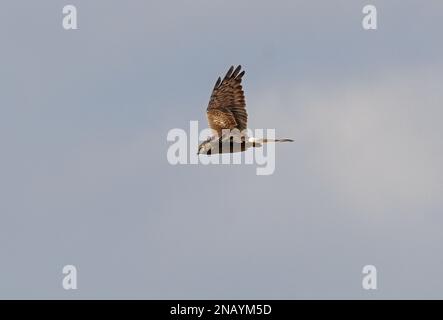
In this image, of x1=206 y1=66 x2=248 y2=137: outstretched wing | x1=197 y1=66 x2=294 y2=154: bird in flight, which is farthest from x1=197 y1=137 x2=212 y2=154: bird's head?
x1=206 y1=66 x2=248 y2=137: outstretched wing

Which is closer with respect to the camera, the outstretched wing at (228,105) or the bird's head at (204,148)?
the bird's head at (204,148)

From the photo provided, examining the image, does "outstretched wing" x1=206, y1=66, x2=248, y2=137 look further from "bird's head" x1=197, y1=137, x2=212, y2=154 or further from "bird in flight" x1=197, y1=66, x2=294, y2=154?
"bird's head" x1=197, y1=137, x2=212, y2=154

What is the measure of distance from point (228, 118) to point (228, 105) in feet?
2.19

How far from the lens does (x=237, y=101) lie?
49.2m

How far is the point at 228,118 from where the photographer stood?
48.6 meters

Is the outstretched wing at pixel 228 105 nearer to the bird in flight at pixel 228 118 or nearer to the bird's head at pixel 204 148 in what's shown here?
the bird in flight at pixel 228 118

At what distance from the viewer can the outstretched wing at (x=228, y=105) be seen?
159ft

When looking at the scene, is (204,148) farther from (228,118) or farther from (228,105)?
(228,105)

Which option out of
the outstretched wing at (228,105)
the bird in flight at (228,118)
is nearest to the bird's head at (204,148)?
the bird in flight at (228,118)

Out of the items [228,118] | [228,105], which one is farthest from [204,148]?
[228,105]
